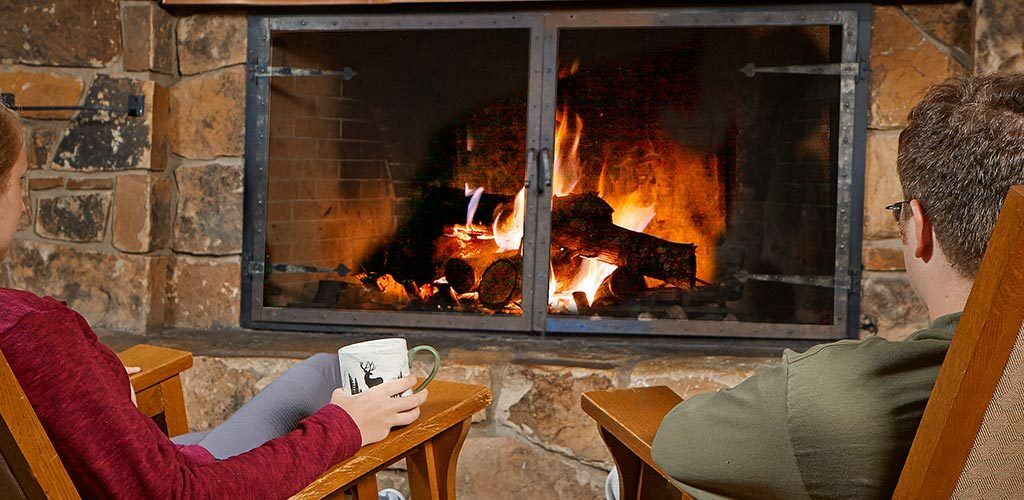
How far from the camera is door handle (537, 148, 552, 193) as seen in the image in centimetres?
250

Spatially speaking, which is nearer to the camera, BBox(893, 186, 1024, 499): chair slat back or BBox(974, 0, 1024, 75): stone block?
BBox(893, 186, 1024, 499): chair slat back

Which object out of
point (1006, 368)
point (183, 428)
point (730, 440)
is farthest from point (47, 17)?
point (1006, 368)

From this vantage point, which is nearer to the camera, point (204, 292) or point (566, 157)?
point (566, 157)

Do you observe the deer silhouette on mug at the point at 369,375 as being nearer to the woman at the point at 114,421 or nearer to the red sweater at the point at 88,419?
the woman at the point at 114,421

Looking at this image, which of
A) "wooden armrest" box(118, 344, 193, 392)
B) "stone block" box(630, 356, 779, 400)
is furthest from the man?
"stone block" box(630, 356, 779, 400)

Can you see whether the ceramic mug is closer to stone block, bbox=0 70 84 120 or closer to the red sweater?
the red sweater

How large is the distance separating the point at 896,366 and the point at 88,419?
31.5 inches

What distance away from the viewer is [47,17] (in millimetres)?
2545

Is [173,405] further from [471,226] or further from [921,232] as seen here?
[921,232]

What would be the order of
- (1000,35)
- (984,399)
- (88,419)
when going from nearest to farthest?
(984,399) → (88,419) → (1000,35)

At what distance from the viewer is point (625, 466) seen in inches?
58.2

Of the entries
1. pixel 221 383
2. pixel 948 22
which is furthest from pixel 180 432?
pixel 948 22

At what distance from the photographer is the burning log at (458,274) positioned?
2.62 meters

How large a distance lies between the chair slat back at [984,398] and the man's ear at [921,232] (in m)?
0.22
